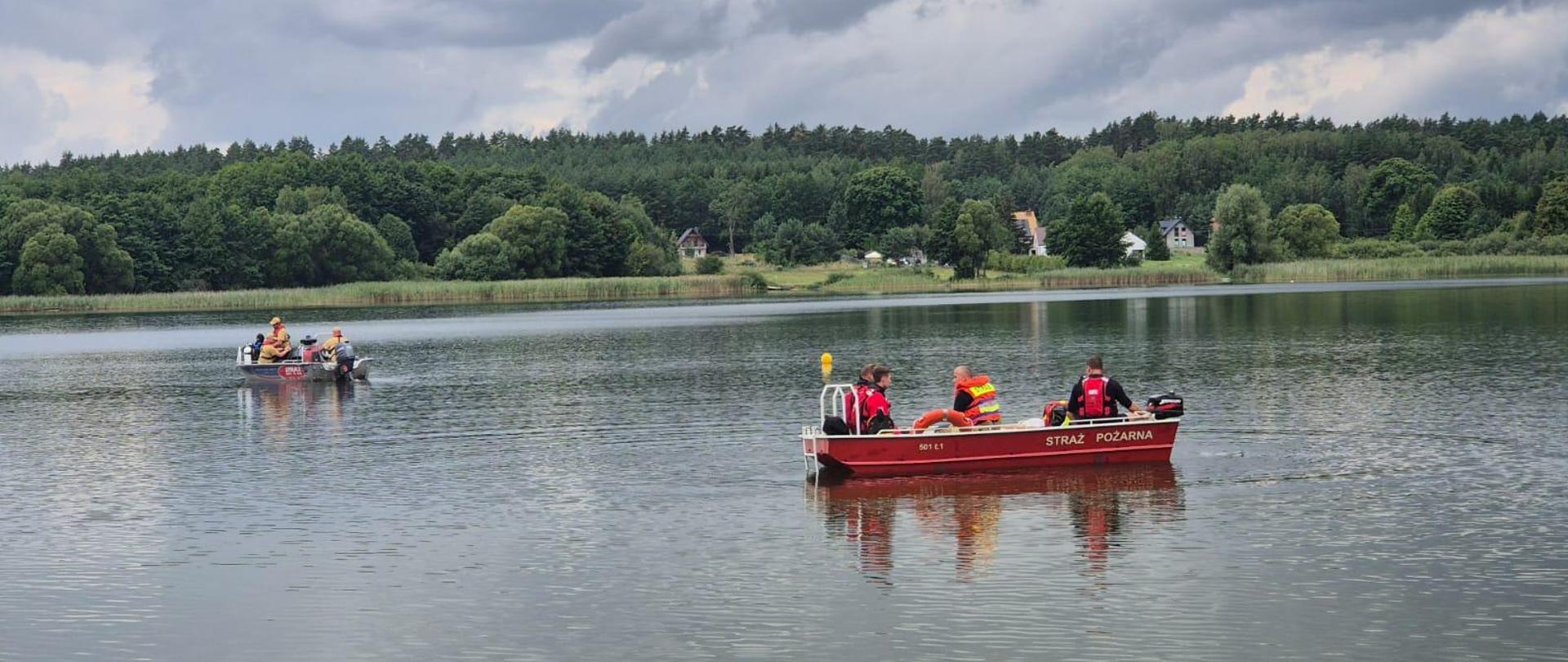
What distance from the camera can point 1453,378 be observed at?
43.2 metres

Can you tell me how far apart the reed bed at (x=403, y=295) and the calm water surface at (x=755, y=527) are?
254 feet

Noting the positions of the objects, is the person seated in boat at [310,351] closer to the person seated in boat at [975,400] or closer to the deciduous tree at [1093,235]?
the person seated in boat at [975,400]

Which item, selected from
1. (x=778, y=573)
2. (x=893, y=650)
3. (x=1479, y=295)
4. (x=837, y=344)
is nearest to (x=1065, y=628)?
(x=893, y=650)

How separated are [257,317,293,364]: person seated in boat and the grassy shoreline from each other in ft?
230

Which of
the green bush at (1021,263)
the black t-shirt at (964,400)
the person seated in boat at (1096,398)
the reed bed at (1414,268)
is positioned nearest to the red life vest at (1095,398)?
the person seated in boat at (1096,398)

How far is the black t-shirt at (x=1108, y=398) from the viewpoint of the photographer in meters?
27.9

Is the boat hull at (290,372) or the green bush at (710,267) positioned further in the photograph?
the green bush at (710,267)

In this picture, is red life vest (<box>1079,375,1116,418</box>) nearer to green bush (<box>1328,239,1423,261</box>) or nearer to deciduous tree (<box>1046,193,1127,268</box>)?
green bush (<box>1328,239,1423,261</box>)

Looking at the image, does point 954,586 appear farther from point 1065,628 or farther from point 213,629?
point 213,629

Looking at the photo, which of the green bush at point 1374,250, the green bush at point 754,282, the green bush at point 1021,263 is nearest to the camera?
the green bush at point 1374,250

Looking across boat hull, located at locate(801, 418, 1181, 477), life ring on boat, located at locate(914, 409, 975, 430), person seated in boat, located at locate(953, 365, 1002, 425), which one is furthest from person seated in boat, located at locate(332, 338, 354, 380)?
person seated in boat, located at locate(953, 365, 1002, 425)

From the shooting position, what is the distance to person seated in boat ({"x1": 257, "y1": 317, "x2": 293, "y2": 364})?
5353cm

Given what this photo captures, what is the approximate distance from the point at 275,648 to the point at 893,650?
6.40 m

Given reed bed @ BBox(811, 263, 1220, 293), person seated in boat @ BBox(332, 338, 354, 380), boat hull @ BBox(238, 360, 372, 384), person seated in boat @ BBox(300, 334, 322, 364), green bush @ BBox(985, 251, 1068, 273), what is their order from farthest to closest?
1. green bush @ BBox(985, 251, 1068, 273)
2. reed bed @ BBox(811, 263, 1220, 293)
3. person seated in boat @ BBox(300, 334, 322, 364)
4. boat hull @ BBox(238, 360, 372, 384)
5. person seated in boat @ BBox(332, 338, 354, 380)
